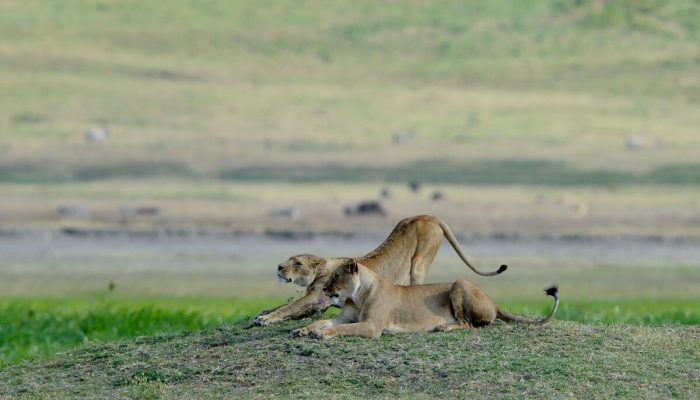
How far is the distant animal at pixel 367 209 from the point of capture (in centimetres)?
3028

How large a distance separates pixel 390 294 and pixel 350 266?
0.39m

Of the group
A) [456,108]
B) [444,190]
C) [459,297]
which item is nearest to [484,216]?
[444,190]

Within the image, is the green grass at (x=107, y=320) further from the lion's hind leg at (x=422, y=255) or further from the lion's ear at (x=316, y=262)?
the lion's ear at (x=316, y=262)

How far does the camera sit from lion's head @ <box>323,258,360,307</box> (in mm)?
10555

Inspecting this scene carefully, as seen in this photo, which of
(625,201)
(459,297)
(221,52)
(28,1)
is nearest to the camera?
(459,297)

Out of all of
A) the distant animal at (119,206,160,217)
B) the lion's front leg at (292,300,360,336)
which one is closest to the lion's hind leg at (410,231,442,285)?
the lion's front leg at (292,300,360,336)

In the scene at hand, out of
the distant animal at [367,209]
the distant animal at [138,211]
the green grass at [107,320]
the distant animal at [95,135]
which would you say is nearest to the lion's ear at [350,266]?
the green grass at [107,320]

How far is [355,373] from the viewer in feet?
33.1

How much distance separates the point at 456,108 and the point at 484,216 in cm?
1332

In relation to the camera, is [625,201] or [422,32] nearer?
[625,201]

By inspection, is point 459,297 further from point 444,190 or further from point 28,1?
point 28,1

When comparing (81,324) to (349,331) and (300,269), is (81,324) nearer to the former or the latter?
(300,269)

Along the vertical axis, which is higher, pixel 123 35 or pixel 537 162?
pixel 123 35

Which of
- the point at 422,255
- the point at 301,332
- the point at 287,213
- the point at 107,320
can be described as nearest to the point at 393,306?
the point at 301,332
